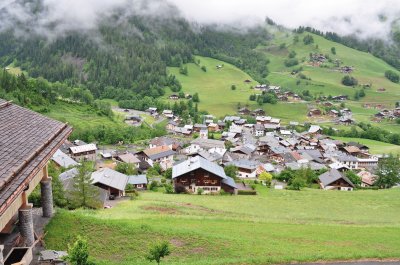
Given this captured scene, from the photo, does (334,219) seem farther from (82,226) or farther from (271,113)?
(271,113)

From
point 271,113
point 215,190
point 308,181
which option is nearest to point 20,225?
point 215,190

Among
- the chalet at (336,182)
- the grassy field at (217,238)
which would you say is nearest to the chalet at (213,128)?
the chalet at (336,182)

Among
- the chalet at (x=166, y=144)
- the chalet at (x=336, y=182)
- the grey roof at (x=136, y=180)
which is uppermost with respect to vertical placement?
the grey roof at (x=136, y=180)

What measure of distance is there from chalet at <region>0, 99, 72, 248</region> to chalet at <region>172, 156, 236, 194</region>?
3391 cm

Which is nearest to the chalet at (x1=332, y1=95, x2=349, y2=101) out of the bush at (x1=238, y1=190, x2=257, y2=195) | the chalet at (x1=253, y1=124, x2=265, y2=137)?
the chalet at (x1=253, y1=124, x2=265, y2=137)

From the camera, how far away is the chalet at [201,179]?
171ft

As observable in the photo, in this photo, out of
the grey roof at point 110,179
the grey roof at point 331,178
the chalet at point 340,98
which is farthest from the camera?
the chalet at point 340,98

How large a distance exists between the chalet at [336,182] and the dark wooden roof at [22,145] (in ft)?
166

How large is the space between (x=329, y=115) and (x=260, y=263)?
141 m

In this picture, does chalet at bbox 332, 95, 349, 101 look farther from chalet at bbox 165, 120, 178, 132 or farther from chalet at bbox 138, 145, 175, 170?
chalet at bbox 138, 145, 175, 170

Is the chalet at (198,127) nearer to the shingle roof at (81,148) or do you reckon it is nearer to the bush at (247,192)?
the shingle roof at (81,148)

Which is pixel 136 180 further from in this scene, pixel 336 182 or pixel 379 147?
pixel 379 147

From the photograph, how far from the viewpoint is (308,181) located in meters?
65.6

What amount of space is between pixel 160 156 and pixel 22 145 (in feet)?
218
